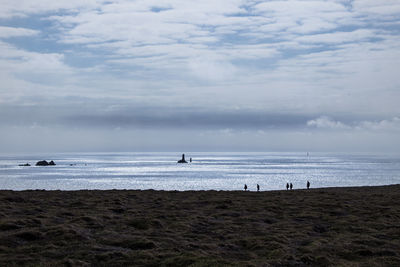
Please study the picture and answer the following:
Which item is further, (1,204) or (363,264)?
(1,204)

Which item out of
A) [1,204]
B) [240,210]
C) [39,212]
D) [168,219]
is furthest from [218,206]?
[1,204]

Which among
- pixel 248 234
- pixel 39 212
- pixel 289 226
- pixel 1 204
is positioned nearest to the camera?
pixel 248 234

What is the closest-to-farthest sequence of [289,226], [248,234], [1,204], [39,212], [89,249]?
[89,249]
[248,234]
[289,226]
[39,212]
[1,204]

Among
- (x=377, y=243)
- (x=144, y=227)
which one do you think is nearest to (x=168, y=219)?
(x=144, y=227)

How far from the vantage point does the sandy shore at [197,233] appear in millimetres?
14703

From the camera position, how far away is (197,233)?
64.6ft

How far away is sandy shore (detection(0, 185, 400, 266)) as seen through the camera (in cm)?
1470

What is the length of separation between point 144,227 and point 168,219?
9.17 feet

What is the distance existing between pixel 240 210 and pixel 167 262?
1425 centimetres

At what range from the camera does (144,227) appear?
67.8 ft

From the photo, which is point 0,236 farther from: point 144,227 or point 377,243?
point 377,243

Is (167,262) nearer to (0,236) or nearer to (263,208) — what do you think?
(0,236)

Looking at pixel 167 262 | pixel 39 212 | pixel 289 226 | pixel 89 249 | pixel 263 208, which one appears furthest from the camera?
pixel 263 208

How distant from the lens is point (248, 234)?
1961 cm
